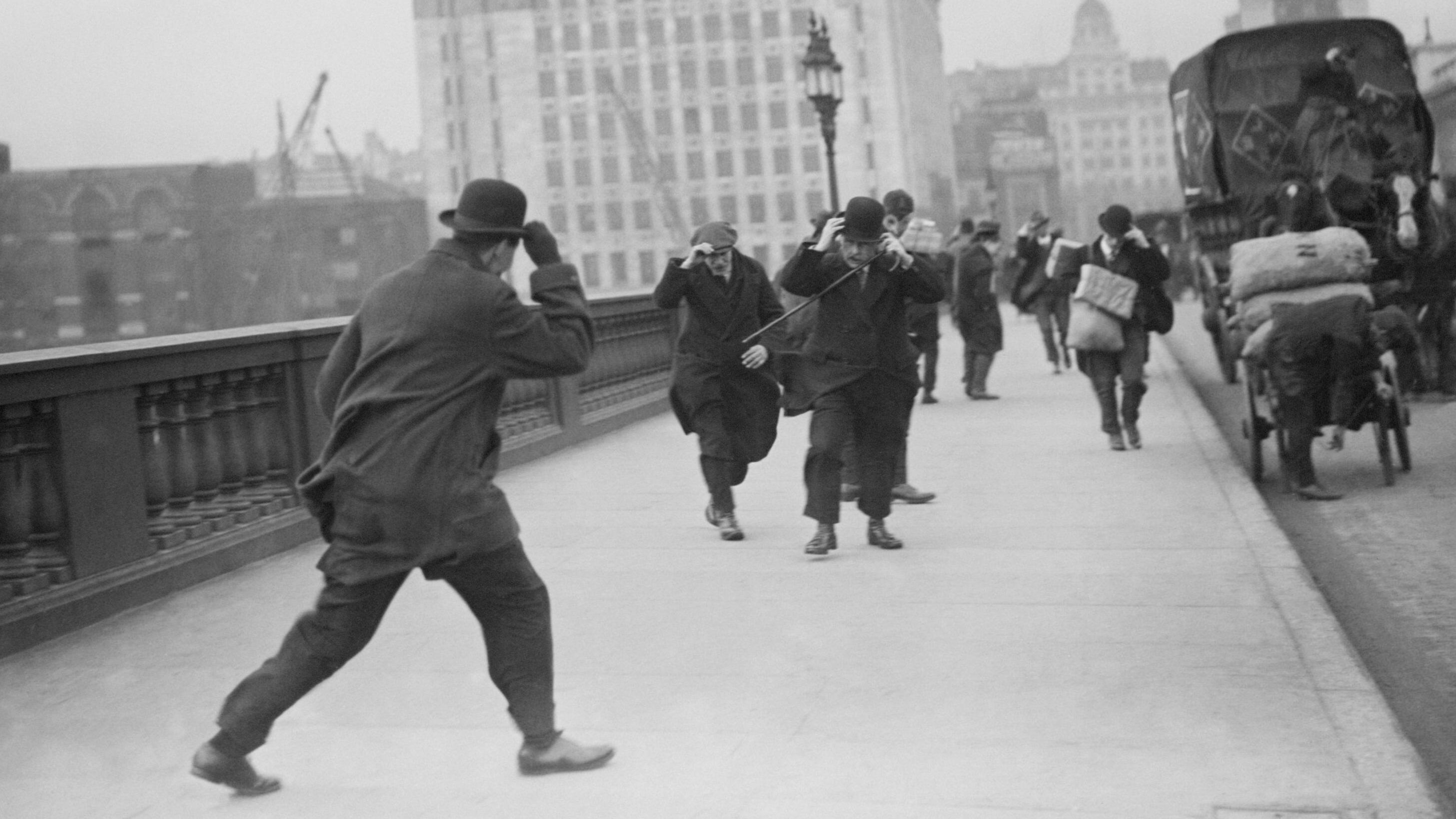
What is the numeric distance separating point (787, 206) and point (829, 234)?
13380 centimetres

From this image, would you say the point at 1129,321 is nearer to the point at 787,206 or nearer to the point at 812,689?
the point at 812,689

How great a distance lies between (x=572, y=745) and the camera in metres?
5.37

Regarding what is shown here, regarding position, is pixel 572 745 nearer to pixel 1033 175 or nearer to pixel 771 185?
pixel 771 185

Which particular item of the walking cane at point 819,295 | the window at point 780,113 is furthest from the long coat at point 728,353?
the window at point 780,113

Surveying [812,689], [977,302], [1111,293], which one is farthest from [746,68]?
[812,689]

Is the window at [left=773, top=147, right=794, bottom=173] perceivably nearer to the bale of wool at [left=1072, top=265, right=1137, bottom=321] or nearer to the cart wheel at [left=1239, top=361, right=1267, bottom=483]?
the bale of wool at [left=1072, top=265, right=1137, bottom=321]

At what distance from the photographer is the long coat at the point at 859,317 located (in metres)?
9.16

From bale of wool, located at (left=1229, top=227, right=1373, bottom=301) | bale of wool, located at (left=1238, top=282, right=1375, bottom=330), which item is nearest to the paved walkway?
bale of wool, located at (left=1238, top=282, right=1375, bottom=330)

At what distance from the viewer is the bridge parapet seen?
7887mm

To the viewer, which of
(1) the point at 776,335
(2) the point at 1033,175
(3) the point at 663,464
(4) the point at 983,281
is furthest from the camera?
(2) the point at 1033,175

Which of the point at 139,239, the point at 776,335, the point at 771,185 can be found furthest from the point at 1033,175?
the point at 776,335

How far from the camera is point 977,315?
19.2 meters

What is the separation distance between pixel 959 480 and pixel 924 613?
15.7 feet

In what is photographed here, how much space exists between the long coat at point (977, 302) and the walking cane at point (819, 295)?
9.68 meters
